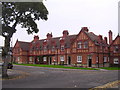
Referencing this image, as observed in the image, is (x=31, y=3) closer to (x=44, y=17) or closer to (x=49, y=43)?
(x=44, y=17)

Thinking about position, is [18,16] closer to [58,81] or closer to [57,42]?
[58,81]

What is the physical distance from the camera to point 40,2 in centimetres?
1634

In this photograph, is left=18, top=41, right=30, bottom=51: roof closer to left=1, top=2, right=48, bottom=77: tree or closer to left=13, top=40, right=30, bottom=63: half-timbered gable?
left=13, top=40, right=30, bottom=63: half-timbered gable

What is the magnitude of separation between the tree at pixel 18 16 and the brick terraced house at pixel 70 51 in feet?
78.2

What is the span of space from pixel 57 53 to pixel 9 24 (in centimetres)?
3169

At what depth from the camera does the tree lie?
52.1ft

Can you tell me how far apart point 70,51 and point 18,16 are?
1114 inches

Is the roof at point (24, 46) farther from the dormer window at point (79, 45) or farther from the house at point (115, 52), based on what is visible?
the house at point (115, 52)

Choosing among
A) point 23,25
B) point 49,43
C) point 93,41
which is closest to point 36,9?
point 23,25

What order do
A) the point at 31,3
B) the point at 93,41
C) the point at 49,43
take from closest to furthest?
the point at 31,3 → the point at 93,41 → the point at 49,43

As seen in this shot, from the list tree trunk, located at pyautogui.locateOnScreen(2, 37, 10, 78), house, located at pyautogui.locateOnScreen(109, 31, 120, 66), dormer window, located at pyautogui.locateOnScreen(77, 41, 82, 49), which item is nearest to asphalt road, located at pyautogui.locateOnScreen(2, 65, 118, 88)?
tree trunk, located at pyautogui.locateOnScreen(2, 37, 10, 78)

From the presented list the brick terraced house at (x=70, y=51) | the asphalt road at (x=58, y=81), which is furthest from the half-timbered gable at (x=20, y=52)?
the asphalt road at (x=58, y=81)

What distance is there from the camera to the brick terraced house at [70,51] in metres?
39.5

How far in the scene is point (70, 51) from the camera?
43812 mm
